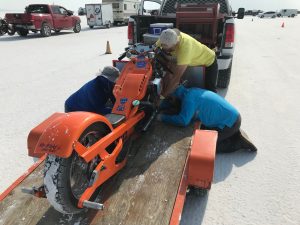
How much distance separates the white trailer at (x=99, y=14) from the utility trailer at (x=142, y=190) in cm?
2372

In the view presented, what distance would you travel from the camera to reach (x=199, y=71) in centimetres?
464

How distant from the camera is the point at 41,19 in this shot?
17000 millimetres

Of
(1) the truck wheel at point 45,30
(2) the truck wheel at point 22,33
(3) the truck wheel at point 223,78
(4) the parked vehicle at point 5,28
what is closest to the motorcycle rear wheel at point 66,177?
(3) the truck wheel at point 223,78

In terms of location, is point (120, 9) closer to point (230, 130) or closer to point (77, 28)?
point (77, 28)

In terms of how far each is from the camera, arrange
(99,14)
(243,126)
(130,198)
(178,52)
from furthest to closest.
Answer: (99,14) < (243,126) < (178,52) < (130,198)

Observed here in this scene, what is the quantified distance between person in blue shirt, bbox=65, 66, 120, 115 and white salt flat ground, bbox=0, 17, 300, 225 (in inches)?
39.5

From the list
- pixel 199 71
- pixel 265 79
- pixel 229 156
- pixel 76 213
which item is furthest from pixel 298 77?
pixel 76 213

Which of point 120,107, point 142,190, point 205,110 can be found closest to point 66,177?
point 142,190

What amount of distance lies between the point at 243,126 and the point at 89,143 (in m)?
2.77

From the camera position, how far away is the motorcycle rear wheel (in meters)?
2.13

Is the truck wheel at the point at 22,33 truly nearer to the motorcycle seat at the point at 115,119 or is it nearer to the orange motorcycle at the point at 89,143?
the orange motorcycle at the point at 89,143

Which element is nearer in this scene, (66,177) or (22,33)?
(66,177)

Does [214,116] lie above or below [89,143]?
below

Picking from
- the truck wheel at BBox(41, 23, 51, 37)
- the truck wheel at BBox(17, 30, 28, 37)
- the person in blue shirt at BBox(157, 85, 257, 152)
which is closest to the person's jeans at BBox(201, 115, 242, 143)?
the person in blue shirt at BBox(157, 85, 257, 152)
